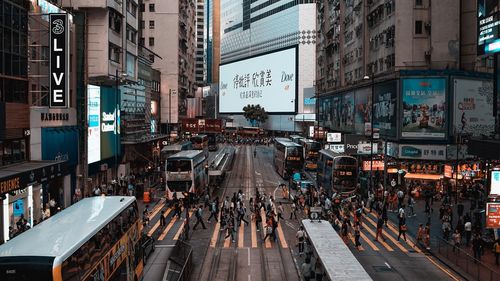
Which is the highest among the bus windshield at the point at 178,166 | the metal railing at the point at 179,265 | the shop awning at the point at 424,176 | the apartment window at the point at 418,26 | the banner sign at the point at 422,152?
the apartment window at the point at 418,26

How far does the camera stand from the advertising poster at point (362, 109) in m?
63.8

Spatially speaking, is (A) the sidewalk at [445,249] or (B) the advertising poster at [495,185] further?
(B) the advertising poster at [495,185]

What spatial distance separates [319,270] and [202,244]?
12622mm

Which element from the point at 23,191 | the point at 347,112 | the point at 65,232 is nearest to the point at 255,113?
the point at 347,112


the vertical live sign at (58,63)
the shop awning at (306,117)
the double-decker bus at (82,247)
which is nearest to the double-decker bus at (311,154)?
the vertical live sign at (58,63)

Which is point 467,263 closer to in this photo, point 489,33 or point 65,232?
point 489,33

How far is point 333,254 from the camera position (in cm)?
1834

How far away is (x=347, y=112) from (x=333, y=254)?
5806 centimetres

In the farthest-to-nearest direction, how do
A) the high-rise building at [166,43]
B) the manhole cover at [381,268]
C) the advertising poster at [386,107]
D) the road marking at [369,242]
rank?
1. the high-rise building at [166,43]
2. the advertising poster at [386,107]
3. the road marking at [369,242]
4. the manhole cover at [381,268]

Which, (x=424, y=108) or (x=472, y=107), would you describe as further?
(x=472, y=107)

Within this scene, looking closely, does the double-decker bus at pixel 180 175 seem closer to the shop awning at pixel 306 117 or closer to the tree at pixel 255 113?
the shop awning at pixel 306 117

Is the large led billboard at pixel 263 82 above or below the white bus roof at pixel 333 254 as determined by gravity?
above

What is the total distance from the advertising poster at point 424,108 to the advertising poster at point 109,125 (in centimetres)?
2723

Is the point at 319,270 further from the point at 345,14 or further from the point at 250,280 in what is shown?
the point at 345,14
